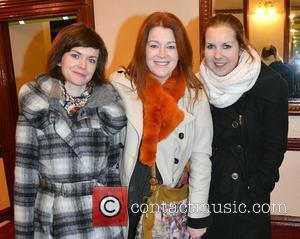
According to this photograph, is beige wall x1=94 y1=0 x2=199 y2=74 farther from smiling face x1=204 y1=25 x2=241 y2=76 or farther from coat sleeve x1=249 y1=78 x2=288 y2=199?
coat sleeve x1=249 y1=78 x2=288 y2=199

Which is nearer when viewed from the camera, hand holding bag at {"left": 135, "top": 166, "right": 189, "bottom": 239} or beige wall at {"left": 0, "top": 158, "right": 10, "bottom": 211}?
hand holding bag at {"left": 135, "top": 166, "right": 189, "bottom": 239}

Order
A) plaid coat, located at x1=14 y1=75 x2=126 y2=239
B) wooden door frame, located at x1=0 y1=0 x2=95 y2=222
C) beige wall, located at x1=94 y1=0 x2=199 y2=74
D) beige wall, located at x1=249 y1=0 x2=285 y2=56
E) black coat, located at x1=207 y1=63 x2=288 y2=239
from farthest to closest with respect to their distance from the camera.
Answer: wooden door frame, located at x1=0 y1=0 x2=95 y2=222, beige wall, located at x1=94 y1=0 x2=199 y2=74, beige wall, located at x1=249 y1=0 x2=285 y2=56, black coat, located at x1=207 y1=63 x2=288 y2=239, plaid coat, located at x1=14 y1=75 x2=126 y2=239

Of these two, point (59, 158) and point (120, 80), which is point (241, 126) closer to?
point (120, 80)

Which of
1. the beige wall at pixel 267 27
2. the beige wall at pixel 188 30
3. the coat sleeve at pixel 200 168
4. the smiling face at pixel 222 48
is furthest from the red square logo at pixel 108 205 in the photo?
the beige wall at pixel 267 27

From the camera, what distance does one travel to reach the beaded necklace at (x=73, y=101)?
58.7 inches

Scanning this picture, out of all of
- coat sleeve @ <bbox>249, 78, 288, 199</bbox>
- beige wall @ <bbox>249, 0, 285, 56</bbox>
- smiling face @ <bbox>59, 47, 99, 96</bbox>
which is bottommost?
coat sleeve @ <bbox>249, 78, 288, 199</bbox>

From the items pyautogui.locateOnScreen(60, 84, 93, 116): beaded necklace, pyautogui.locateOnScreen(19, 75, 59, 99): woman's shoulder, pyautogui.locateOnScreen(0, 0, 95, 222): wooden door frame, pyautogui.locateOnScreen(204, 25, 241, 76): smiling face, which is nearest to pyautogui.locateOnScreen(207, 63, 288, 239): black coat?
pyautogui.locateOnScreen(204, 25, 241, 76): smiling face

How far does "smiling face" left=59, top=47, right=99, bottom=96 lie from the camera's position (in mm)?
1445

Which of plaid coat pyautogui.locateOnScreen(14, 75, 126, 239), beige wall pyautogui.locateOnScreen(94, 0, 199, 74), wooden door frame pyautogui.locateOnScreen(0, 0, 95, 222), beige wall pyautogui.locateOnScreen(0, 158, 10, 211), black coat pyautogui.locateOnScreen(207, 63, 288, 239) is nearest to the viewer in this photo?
plaid coat pyautogui.locateOnScreen(14, 75, 126, 239)

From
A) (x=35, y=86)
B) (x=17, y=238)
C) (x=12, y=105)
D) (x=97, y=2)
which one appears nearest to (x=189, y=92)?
(x=35, y=86)

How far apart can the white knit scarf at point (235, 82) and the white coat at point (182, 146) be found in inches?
2.4

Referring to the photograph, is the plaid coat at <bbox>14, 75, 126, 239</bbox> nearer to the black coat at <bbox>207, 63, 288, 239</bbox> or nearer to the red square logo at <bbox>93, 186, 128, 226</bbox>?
the red square logo at <bbox>93, 186, 128, 226</bbox>

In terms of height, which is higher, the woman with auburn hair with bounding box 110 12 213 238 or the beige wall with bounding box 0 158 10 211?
the woman with auburn hair with bounding box 110 12 213 238

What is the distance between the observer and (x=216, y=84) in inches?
62.5
